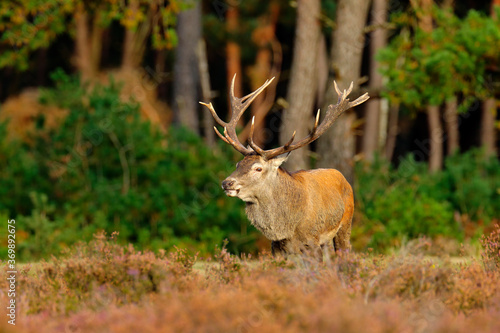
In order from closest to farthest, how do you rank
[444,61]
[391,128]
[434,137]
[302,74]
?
[444,61] < [302,74] < [434,137] < [391,128]

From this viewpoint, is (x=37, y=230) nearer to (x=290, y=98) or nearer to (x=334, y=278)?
(x=290, y=98)

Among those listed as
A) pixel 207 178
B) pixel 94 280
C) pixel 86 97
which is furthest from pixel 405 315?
pixel 86 97

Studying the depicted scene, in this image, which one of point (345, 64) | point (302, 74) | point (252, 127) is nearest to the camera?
point (252, 127)

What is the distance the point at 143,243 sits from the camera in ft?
43.2

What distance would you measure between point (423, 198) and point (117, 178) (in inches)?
257

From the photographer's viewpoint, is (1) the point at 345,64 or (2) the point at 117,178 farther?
(2) the point at 117,178

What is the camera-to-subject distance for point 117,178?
47.7 ft

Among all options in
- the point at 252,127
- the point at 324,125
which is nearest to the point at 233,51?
the point at 324,125

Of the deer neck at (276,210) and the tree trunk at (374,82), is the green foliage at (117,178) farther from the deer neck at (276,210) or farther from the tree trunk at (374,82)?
the tree trunk at (374,82)

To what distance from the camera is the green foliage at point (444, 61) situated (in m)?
11.5

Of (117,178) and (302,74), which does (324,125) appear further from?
(117,178)

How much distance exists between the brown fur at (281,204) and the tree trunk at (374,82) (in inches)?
453

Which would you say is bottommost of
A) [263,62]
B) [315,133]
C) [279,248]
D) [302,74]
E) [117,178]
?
[117,178]

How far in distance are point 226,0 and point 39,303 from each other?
19.2 metres
